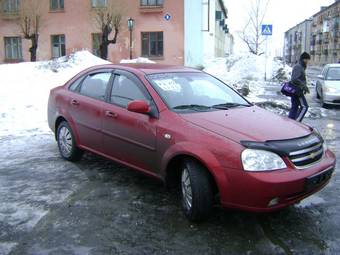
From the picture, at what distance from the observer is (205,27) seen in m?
30.4

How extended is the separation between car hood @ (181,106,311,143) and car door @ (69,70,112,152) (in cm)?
155

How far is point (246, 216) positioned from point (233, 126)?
3.17 feet

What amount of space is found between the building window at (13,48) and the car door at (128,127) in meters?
29.2

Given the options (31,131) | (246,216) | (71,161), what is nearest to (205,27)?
(31,131)

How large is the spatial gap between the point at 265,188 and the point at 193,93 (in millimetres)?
1749

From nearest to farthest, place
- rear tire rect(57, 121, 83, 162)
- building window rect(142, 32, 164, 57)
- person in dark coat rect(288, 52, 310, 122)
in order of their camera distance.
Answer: rear tire rect(57, 121, 83, 162) < person in dark coat rect(288, 52, 310, 122) < building window rect(142, 32, 164, 57)

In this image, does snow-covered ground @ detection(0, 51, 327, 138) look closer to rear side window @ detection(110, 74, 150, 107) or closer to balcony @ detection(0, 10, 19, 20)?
rear side window @ detection(110, 74, 150, 107)

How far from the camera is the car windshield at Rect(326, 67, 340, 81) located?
14.8 m

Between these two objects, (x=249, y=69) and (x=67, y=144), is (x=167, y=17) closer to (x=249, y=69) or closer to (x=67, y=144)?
(x=249, y=69)

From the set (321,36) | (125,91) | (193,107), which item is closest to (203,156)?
(193,107)

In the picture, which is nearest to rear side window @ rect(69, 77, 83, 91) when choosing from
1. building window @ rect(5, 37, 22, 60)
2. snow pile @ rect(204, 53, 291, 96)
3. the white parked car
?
the white parked car

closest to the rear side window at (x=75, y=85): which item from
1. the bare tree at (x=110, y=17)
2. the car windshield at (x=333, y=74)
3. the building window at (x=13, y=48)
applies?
the car windshield at (x=333, y=74)

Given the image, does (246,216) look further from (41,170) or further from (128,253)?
(41,170)

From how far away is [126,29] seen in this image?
3000 cm
